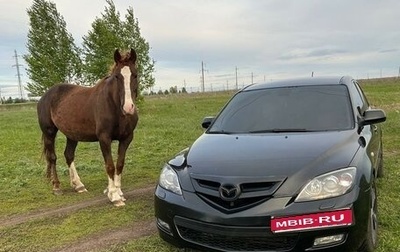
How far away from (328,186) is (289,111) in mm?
1476

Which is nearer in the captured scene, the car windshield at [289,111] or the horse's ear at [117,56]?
the car windshield at [289,111]

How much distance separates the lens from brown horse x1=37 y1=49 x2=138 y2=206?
16.9 ft

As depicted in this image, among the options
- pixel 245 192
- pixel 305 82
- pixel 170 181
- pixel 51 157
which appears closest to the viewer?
pixel 245 192

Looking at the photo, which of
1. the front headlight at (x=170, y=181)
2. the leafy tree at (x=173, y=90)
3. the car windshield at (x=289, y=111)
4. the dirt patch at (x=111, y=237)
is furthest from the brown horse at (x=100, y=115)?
the leafy tree at (x=173, y=90)

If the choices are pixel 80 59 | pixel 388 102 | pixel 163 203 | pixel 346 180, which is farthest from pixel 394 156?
pixel 80 59

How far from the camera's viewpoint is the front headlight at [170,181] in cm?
326

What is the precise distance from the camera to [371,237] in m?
3.19

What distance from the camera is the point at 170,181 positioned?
3.39 m

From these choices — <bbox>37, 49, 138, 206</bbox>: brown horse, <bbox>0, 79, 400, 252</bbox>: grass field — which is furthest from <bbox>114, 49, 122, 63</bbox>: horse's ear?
<bbox>0, 79, 400, 252</bbox>: grass field

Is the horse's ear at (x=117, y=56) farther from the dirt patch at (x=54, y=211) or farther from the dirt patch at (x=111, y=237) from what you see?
the dirt patch at (x=111, y=237)

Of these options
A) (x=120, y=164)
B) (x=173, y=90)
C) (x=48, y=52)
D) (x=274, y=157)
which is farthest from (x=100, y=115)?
(x=173, y=90)

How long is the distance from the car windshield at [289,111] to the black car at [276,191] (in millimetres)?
29

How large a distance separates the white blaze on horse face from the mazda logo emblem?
90.8 inches

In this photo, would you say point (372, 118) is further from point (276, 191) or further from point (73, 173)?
point (73, 173)
